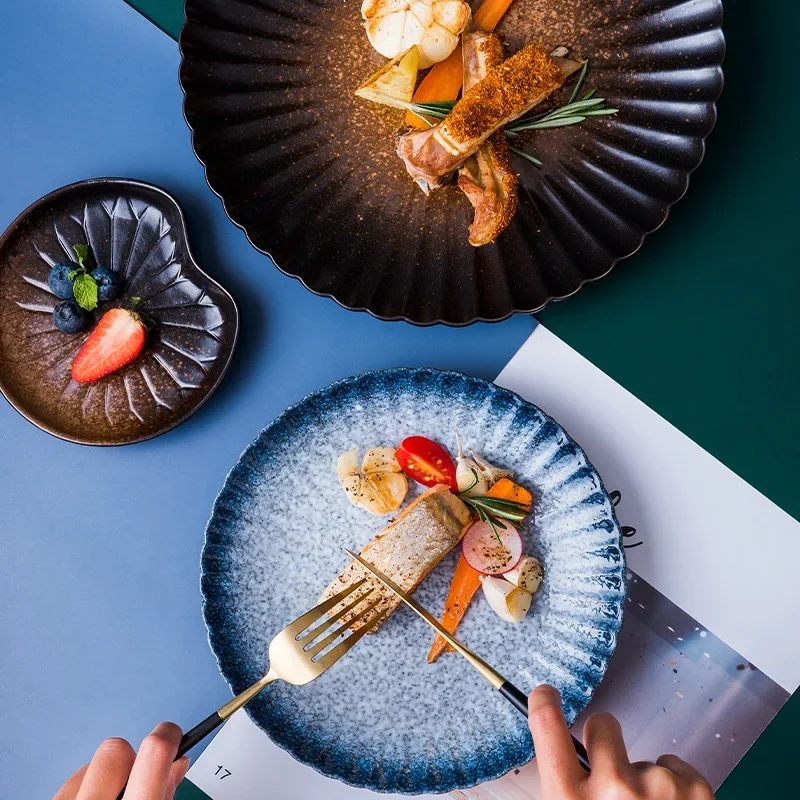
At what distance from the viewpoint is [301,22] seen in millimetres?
1446

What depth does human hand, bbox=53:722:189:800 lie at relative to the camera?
42.7 inches

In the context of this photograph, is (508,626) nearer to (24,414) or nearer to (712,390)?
(712,390)

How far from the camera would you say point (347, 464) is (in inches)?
56.2

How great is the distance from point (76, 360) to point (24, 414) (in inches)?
5.7

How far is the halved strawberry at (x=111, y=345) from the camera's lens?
4.75ft

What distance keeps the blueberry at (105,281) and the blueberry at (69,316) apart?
0.05 metres

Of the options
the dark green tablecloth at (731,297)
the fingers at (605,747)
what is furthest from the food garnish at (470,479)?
the fingers at (605,747)

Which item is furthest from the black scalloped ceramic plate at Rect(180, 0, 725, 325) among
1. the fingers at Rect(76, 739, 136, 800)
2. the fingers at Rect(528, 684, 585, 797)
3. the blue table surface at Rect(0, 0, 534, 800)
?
the fingers at Rect(76, 739, 136, 800)

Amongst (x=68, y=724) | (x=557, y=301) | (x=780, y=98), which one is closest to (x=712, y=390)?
(x=557, y=301)

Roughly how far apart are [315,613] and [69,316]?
0.74 meters

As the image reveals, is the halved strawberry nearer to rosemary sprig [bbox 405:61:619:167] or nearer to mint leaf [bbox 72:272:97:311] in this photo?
mint leaf [bbox 72:272:97:311]

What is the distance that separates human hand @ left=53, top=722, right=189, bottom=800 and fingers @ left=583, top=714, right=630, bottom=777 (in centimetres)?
60

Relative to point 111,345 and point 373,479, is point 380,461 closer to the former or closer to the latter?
point 373,479

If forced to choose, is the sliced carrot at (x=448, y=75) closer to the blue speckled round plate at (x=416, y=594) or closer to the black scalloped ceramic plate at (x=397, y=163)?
the black scalloped ceramic plate at (x=397, y=163)
